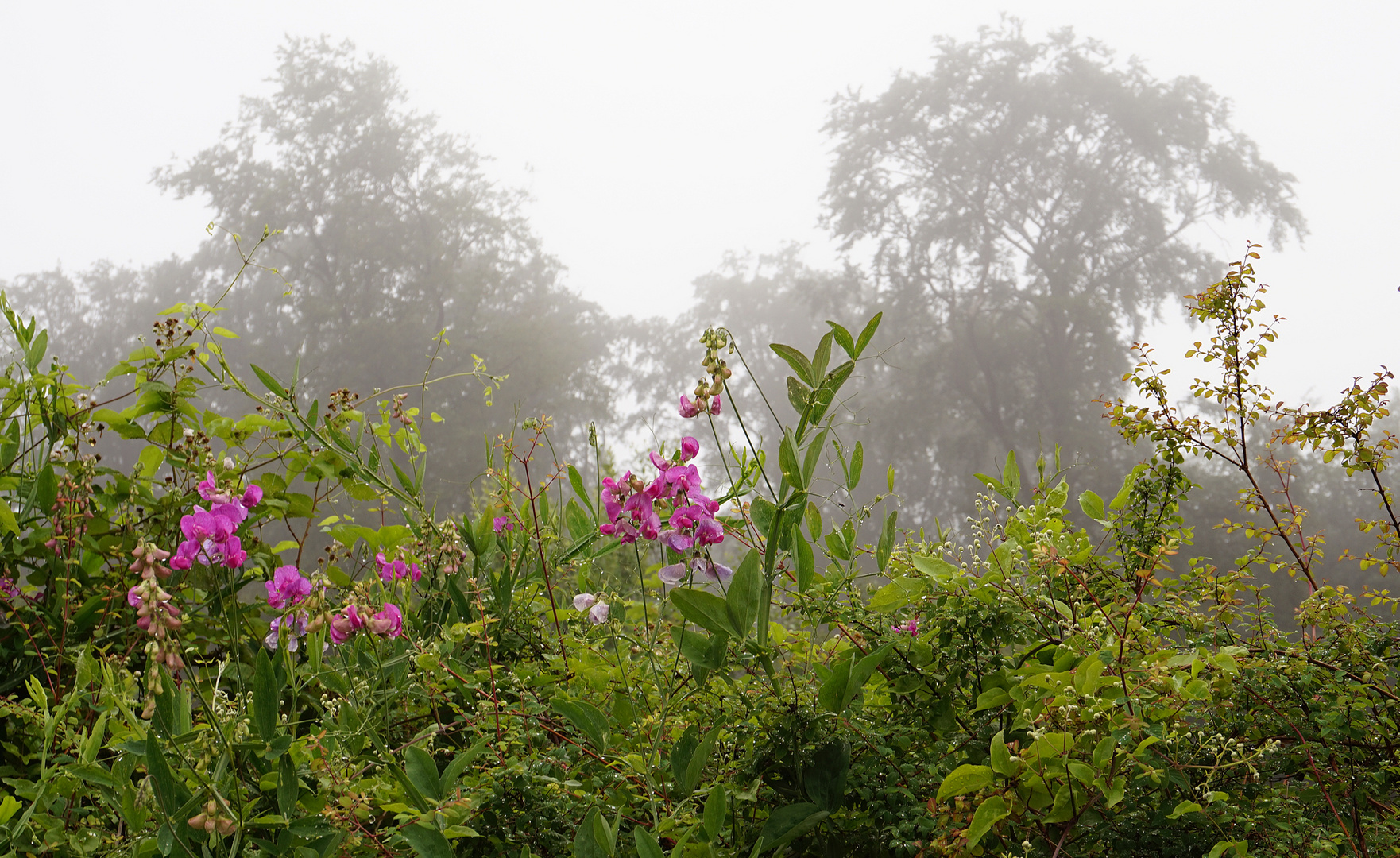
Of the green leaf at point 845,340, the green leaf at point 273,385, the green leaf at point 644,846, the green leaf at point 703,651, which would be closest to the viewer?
the green leaf at point 644,846

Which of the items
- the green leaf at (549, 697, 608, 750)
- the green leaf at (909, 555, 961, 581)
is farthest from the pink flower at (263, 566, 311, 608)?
the green leaf at (909, 555, 961, 581)

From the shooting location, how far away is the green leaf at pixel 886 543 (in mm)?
1304

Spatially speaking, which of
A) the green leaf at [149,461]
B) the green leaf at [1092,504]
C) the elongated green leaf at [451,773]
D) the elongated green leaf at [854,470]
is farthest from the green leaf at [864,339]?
the green leaf at [149,461]

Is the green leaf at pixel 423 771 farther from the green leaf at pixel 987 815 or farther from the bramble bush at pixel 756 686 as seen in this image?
the green leaf at pixel 987 815

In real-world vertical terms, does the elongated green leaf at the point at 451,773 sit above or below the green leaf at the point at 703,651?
below

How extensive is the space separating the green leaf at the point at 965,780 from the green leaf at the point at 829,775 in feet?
0.50

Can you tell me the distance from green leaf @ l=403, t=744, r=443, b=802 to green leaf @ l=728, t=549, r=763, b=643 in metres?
0.36

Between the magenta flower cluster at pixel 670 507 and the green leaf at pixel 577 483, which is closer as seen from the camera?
the magenta flower cluster at pixel 670 507

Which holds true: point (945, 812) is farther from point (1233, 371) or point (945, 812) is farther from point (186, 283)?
point (186, 283)

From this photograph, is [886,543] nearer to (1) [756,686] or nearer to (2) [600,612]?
(1) [756,686]

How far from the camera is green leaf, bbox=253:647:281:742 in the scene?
978 millimetres

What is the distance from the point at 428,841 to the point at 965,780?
0.61 meters

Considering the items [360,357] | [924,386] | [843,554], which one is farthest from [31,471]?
[360,357]

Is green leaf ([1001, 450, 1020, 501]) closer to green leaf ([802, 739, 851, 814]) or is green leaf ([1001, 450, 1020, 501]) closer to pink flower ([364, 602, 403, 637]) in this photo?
green leaf ([802, 739, 851, 814])
